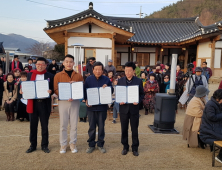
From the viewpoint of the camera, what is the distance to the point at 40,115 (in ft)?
12.4

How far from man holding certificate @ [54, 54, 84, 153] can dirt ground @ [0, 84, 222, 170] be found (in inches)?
14.4

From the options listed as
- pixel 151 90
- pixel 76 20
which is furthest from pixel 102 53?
pixel 151 90

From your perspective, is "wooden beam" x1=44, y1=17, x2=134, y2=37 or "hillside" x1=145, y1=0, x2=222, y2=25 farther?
"hillside" x1=145, y1=0, x2=222, y2=25

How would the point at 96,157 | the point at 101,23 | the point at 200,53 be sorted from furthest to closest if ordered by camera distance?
the point at 200,53 < the point at 101,23 < the point at 96,157

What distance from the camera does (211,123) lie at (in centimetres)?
364

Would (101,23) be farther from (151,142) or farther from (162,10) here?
(162,10)

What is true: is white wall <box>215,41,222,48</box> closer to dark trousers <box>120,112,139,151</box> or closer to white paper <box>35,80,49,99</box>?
dark trousers <box>120,112,139,151</box>

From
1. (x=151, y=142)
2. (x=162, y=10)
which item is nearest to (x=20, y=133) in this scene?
(x=151, y=142)

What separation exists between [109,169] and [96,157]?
0.49 m

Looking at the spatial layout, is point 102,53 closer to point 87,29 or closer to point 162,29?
point 87,29

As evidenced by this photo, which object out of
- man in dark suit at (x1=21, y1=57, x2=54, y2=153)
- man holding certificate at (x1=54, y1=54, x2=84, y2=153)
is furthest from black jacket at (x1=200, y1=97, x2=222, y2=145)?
man in dark suit at (x1=21, y1=57, x2=54, y2=153)

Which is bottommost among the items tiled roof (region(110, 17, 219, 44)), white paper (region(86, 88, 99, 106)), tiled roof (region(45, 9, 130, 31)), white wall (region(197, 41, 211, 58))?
white paper (region(86, 88, 99, 106))

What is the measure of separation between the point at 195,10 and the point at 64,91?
46137 mm

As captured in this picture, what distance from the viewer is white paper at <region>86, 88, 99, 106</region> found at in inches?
146
